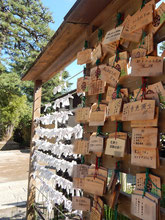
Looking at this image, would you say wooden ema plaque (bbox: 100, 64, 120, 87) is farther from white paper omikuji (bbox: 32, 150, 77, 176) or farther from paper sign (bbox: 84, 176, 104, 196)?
white paper omikuji (bbox: 32, 150, 77, 176)

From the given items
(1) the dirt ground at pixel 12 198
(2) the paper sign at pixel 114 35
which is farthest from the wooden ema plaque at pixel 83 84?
(1) the dirt ground at pixel 12 198

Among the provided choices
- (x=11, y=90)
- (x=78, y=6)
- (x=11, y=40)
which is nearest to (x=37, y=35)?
(x=11, y=40)

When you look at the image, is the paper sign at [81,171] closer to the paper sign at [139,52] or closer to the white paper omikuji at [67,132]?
the white paper omikuji at [67,132]

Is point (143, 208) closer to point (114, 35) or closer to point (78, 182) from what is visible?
point (78, 182)

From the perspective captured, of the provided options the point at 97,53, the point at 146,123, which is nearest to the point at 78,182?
the point at 146,123

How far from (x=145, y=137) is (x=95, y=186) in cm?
46

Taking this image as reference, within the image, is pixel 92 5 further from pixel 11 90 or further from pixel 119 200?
pixel 11 90

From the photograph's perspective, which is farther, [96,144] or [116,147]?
[96,144]

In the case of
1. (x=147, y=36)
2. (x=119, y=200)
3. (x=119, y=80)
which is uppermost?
(x=147, y=36)

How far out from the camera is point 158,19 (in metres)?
0.85

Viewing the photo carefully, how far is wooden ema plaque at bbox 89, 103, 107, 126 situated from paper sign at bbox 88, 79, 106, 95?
9 cm

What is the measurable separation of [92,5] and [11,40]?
50.8 feet

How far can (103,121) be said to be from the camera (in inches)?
43.5

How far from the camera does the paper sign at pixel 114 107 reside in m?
0.98
